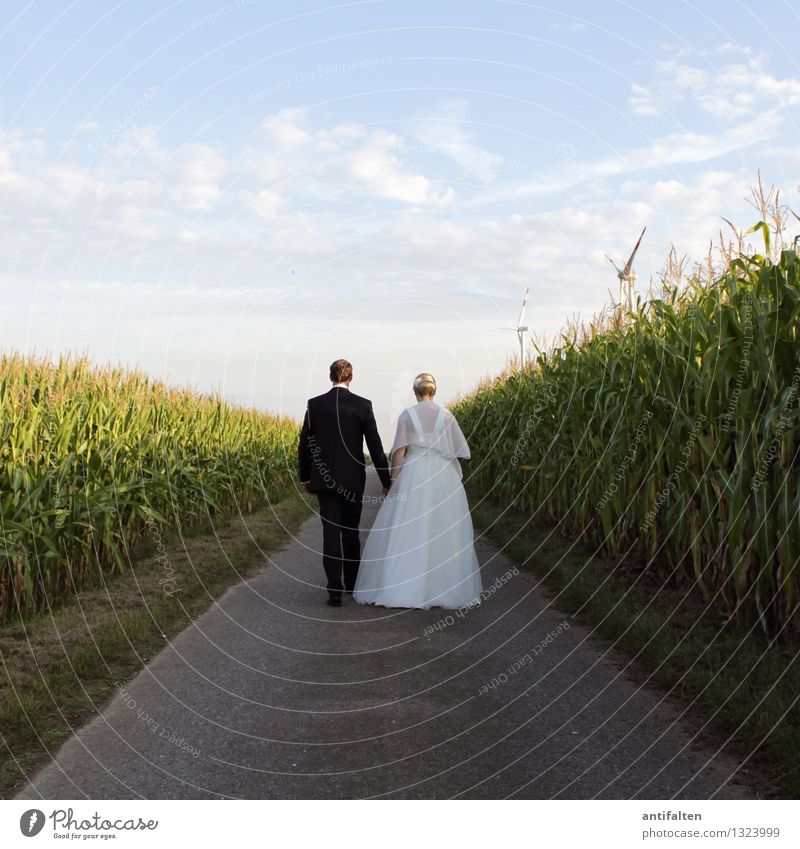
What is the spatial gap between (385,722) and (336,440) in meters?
4.36

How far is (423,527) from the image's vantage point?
8.77 meters

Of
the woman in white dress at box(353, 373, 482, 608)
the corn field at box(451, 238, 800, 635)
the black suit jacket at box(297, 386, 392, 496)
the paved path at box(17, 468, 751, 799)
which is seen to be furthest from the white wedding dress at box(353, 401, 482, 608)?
the corn field at box(451, 238, 800, 635)

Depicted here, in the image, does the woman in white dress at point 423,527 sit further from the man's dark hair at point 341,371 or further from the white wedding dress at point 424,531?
the man's dark hair at point 341,371

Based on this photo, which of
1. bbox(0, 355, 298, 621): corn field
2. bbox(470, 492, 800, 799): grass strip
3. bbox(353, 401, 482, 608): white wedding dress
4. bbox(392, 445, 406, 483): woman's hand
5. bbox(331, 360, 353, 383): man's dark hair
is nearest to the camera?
bbox(470, 492, 800, 799): grass strip

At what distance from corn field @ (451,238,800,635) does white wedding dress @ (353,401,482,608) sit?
5.57 ft

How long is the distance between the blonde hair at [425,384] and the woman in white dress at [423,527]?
0.04 feet

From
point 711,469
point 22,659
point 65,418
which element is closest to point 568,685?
point 711,469

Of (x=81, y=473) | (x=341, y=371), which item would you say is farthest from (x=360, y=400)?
(x=81, y=473)

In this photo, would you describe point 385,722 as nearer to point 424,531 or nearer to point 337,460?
point 424,531

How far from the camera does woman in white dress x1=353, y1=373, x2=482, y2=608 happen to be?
28.2 ft

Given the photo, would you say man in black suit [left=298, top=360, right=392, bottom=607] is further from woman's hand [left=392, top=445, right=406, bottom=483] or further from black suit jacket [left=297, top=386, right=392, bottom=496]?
woman's hand [left=392, top=445, right=406, bottom=483]

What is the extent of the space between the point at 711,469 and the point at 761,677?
7.00ft

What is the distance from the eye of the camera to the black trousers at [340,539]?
8.84 m

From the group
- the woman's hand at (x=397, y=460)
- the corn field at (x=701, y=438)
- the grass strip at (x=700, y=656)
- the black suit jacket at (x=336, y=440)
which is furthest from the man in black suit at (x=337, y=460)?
the corn field at (x=701, y=438)
